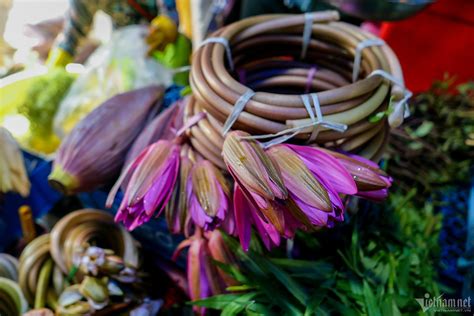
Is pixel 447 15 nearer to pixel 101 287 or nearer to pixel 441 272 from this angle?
pixel 441 272

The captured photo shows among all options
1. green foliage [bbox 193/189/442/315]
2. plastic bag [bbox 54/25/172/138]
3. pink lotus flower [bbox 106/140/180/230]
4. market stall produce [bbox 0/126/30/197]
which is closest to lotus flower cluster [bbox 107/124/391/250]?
pink lotus flower [bbox 106/140/180/230]

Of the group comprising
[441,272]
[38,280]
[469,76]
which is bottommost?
[441,272]

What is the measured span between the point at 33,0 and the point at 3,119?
7.02 ft

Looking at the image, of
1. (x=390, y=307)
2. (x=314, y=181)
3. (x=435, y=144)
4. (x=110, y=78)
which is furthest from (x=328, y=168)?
(x=110, y=78)

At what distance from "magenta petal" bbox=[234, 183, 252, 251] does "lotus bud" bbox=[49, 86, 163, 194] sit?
0.37 meters

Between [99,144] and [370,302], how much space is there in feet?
1.90

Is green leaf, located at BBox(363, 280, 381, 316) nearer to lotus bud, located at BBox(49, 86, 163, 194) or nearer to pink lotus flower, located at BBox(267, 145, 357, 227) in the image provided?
pink lotus flower, located at BBox(267, 145, 357, 227)

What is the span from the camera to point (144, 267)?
87 cm

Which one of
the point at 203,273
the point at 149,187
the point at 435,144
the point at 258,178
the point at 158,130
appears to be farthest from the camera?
the point at 435,144

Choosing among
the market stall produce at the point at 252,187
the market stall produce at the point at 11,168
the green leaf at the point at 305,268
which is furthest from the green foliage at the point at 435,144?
the market stall produce at the point at 11,168

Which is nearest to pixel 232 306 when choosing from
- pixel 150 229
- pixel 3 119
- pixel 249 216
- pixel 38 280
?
pixel 249 216

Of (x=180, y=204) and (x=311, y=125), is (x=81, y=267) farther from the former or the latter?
(x=311, y=125)

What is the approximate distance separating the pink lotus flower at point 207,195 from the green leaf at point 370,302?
27 centimetres

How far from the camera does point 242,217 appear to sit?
57 centimetres
